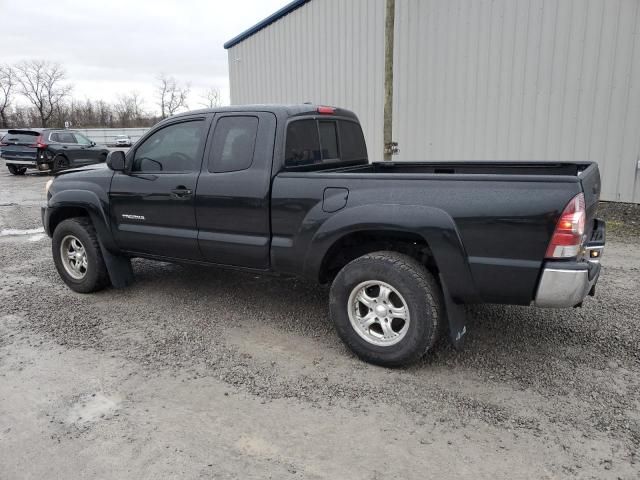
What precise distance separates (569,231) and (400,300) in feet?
3.89

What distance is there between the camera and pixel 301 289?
17.6 ft

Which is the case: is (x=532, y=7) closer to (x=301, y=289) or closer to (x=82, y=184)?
(x=301, y=289)

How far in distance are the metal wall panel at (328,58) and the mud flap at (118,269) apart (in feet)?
26.3

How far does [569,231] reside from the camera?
2.93m

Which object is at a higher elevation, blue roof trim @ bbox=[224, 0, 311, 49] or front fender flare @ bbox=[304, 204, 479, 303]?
blue roof trim @ bbox=[224, 0, 311, 49]

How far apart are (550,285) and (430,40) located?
8.74 metres

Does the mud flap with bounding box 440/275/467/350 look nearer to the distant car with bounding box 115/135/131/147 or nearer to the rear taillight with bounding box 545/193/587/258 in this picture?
the rear taillight with bounding box 545/193/587/258

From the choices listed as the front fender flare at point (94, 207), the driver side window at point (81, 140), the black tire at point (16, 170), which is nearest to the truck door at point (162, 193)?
the front fender flare at point (94, 207)

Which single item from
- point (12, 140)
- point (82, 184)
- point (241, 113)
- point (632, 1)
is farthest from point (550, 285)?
point (12, 140)

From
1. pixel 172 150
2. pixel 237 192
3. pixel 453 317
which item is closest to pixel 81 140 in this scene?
pixel 172 150

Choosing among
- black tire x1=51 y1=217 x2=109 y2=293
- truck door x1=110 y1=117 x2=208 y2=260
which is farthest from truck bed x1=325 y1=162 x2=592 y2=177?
black tire x1=51 y1=217 x2=109 y2=293

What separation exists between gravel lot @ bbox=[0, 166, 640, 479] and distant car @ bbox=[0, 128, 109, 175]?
16.7 metres

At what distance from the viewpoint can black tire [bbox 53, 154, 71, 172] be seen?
19.9 metres

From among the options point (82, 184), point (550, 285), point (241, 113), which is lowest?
point (550, 285)
